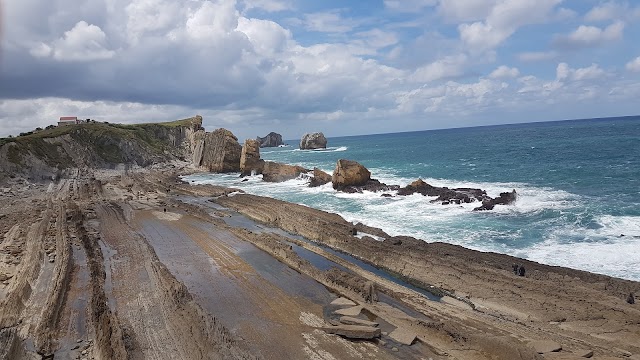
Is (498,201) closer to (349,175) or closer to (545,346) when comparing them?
(349,175)

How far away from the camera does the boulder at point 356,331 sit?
13.7 metres

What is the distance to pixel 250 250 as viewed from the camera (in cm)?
2453

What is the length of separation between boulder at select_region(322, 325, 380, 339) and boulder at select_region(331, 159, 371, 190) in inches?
1262

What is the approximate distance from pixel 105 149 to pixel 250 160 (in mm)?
31206

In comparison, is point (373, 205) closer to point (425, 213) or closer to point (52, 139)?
point (425, 213)

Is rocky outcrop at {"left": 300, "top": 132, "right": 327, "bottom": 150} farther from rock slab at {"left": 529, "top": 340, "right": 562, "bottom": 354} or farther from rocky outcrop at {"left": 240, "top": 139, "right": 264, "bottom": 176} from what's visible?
rock slab at {"left": 529, "top": 340, "right": 562, "bottom": 354}

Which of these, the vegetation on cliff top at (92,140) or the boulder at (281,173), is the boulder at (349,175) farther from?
the vegetation on cliff top at (92,140)

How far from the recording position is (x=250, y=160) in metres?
68.9

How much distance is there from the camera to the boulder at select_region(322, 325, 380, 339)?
1372 centimetres

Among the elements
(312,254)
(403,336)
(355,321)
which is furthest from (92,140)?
(403,336)

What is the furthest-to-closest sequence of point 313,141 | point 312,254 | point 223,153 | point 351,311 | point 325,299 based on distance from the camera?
point 313,141
point 223,153
point 312,254
point 325,299
point 351,311

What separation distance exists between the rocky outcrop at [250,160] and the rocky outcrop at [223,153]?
8307 mm

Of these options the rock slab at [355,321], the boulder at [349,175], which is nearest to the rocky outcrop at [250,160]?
the boulder at [349,175]

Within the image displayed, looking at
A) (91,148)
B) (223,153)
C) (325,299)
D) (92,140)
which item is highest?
(92,140)
